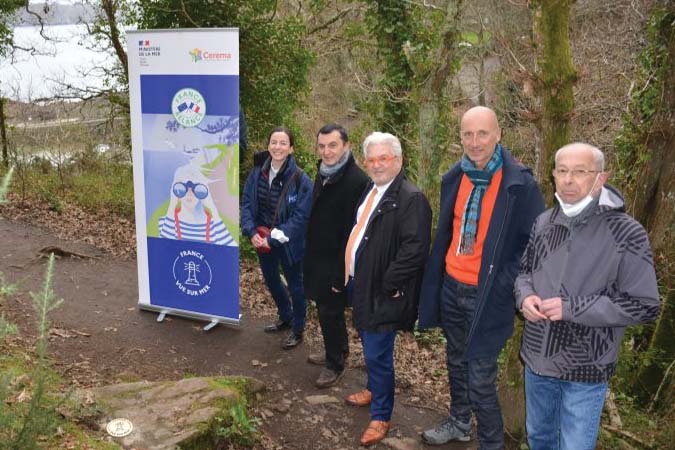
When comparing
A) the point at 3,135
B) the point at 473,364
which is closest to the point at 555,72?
the point at 473,364

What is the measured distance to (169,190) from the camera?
5.50m

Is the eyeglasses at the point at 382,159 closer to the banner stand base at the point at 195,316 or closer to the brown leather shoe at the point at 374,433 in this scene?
the brown leather shoe at the point at 374,433

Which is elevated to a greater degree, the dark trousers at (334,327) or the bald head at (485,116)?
the bald head at (485,116)

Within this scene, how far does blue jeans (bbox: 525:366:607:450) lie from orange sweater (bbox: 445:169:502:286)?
2.12ft

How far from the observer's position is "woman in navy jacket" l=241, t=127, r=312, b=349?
489 cm

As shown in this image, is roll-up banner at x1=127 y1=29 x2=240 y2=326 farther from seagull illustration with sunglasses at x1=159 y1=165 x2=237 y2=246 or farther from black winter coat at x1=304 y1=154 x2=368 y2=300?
black winter coat at x1=304 y1=154 x2=368 y2=300

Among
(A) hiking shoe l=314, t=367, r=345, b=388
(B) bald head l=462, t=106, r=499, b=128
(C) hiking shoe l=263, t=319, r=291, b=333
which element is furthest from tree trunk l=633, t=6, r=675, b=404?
(C) hiking shoe l=263, t=319, r=291, b=333

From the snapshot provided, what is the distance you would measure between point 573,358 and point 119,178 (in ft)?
37.5

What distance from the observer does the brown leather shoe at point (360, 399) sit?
460 cm

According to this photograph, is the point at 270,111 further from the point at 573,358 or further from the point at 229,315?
the point at 573,358

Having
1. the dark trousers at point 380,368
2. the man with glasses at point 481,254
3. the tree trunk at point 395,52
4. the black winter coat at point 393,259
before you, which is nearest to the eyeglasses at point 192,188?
the black winter coat at point 393,259

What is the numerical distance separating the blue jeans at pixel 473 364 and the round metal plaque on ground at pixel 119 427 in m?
2.02

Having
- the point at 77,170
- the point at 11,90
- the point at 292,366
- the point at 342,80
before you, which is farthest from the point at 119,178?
the point at 292,366

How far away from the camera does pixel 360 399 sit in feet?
15.1
